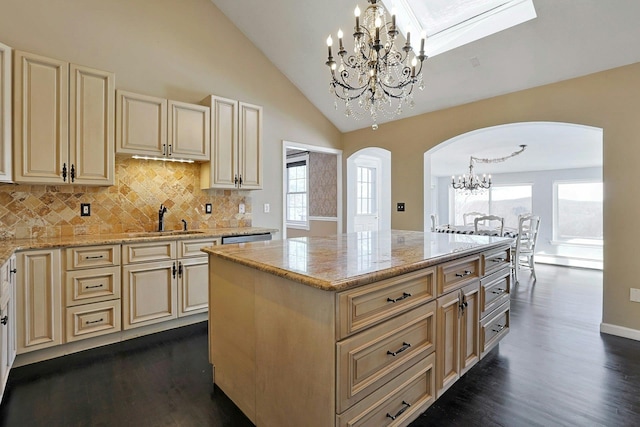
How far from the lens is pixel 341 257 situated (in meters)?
1.71

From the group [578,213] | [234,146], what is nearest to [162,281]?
[234,146]

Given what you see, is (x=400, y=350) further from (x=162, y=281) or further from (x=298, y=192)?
(x=298, y=192)

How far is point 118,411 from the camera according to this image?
1.86 m

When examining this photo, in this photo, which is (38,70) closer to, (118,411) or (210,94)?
(210,94)

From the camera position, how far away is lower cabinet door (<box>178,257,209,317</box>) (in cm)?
309

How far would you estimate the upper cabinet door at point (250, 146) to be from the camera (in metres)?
3.82

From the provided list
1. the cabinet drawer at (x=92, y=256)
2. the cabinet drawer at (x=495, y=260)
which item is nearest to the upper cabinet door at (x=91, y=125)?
the cabinet drawer at (x=92, y=256)

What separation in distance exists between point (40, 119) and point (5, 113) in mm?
216

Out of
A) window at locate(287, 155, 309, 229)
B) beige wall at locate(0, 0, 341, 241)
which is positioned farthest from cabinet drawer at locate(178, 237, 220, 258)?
window at locate(287, 155, 309, 229)

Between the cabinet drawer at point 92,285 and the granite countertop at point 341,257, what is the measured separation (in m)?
1.33

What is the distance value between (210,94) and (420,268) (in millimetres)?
3388

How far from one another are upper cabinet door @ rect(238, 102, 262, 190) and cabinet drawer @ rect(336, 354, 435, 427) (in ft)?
9.38

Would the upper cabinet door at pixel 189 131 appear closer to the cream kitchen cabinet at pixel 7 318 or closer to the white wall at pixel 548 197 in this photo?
the cream kitchen cabinet at pixel 7 318

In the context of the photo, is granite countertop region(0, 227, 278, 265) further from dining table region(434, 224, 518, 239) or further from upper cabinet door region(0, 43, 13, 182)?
dining table region(434, 224, 518, 239)
